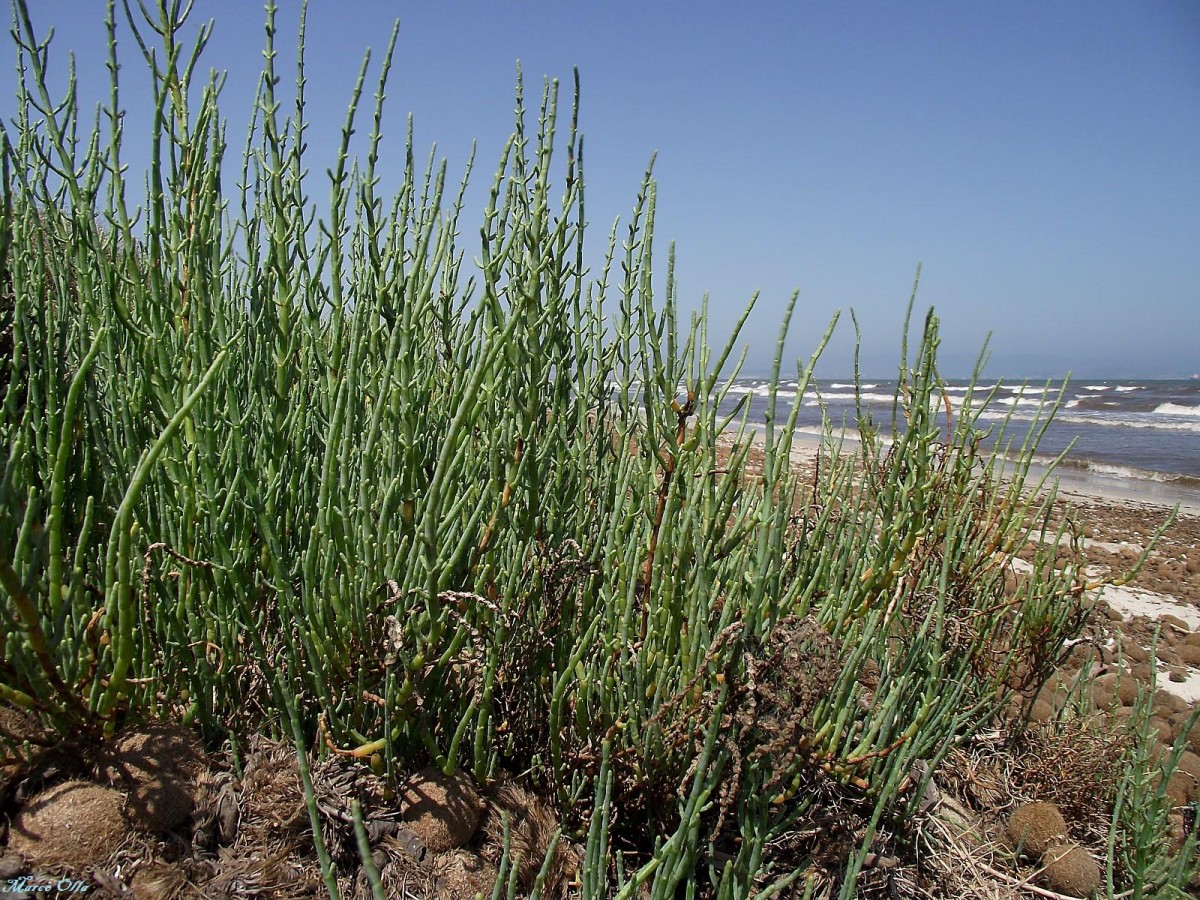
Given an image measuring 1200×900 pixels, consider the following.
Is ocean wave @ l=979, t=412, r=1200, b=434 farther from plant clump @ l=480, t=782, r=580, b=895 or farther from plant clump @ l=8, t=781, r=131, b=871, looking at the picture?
plant clump @ l=8, t=781, r=131, b=871

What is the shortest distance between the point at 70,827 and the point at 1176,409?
33017 millimetres

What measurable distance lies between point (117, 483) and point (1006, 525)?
3160 millimetres

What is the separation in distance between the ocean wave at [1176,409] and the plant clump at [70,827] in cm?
3124

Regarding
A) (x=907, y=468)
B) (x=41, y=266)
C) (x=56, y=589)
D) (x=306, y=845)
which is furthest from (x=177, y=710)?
(x=907, y=468)

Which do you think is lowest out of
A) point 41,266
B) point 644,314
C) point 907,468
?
point 907,468

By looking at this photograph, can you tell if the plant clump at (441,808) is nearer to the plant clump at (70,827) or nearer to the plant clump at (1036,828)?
the plant clump at (70,827)

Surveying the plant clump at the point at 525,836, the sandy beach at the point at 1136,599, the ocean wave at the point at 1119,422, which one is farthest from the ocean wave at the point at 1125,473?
the plant clump at the point at 525,836

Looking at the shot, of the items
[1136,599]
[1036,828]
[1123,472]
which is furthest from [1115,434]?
[1036,828]

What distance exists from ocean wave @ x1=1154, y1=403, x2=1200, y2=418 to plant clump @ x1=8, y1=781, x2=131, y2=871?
31.2 meters

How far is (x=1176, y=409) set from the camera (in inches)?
1045

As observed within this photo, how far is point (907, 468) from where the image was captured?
99.7 inches

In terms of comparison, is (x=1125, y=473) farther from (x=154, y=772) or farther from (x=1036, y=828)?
(x=154, y=772)

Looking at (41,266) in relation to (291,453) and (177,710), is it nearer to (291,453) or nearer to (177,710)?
(291,453)

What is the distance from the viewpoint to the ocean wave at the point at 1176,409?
2566 cm
